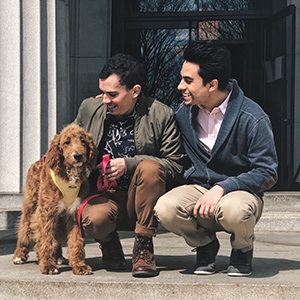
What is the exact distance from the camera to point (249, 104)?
13.0 feet

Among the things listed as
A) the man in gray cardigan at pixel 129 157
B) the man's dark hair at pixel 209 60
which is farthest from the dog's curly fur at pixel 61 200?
the man's dark hair at pixel 209 60

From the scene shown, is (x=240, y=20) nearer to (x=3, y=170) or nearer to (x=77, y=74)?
(x=77, y=74)

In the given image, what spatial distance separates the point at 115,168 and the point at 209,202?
0.61 m

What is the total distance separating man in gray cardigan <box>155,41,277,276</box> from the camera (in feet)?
12.4

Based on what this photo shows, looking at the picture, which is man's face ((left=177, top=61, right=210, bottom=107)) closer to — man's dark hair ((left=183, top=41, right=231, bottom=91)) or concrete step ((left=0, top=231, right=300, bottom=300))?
man's dark hair ((left=183, top=41, right=231, bottom=91))

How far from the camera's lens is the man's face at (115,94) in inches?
158

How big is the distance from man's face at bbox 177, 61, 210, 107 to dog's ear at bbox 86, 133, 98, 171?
63 cm

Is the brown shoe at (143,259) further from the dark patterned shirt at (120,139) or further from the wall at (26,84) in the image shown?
the wall at (26,84)

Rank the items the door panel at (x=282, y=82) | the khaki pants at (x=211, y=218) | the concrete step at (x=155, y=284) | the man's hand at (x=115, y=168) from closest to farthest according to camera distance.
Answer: the concrete step at (x=155, y=284)
the khaki pants at (x=211, y=218)
the man's hand at (x=115, y=168)
the door panel at (x=282, y=82)

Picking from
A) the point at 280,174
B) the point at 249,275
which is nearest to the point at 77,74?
the point at 280,174

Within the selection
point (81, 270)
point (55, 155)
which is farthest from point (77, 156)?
point (81, 270)

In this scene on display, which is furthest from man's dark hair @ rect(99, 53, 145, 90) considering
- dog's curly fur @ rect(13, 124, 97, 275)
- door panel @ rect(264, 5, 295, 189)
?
door panel @ rect(264, 5, 295, 189)

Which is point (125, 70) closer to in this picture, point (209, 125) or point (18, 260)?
point (209, 125)

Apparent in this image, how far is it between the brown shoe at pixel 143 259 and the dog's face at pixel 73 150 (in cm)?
56
